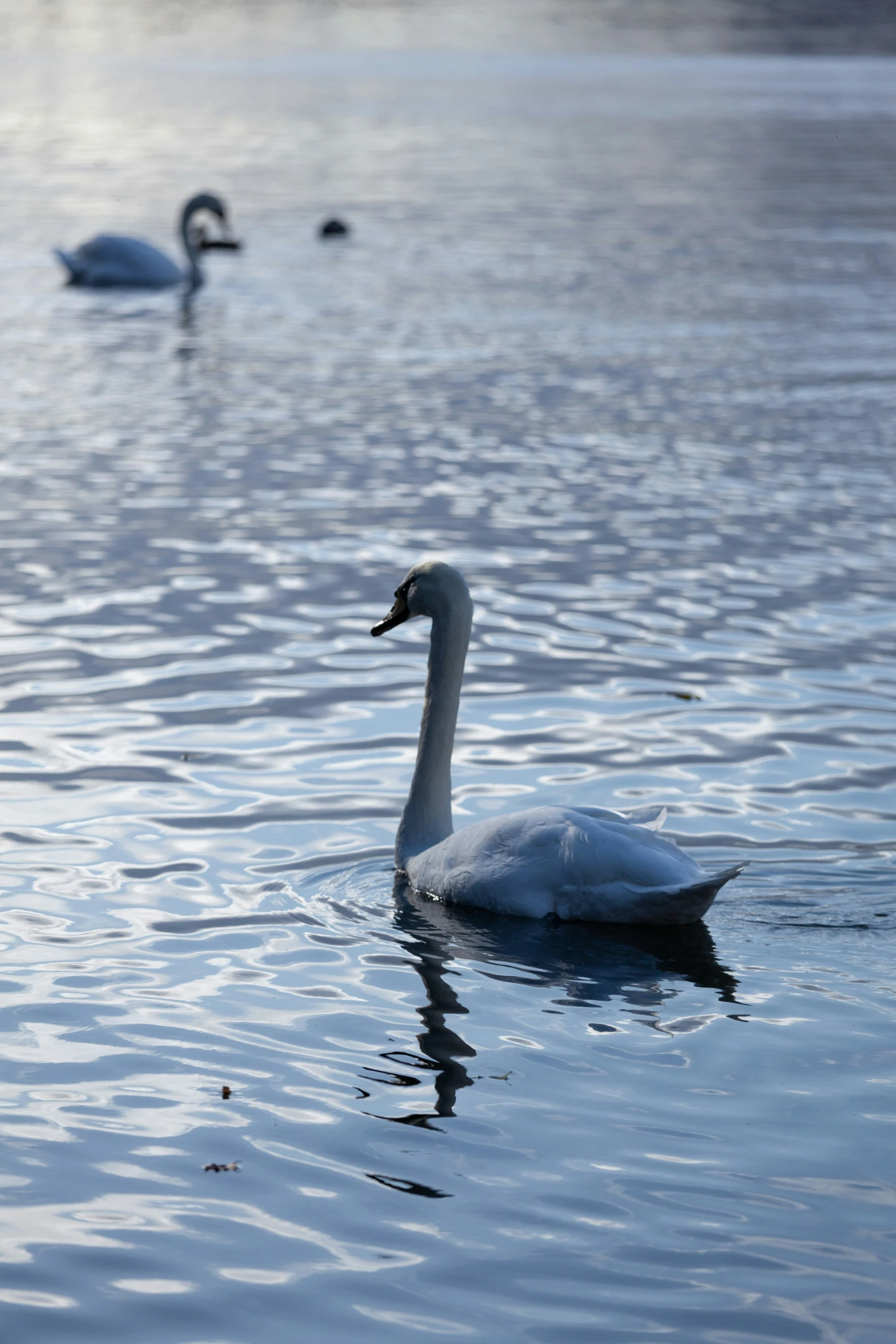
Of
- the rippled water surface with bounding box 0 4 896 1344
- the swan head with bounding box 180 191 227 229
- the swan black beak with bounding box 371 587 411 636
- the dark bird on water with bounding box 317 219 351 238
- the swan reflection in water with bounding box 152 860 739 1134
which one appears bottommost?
the swan reflection in water with bounding box 152 860 739 1134

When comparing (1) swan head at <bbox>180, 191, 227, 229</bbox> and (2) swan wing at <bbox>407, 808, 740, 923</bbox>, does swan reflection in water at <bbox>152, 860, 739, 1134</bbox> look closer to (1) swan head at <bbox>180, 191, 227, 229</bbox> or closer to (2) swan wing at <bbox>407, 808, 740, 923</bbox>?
(2) swan wing at <bbox>407, 808, 740, 923</bbox>

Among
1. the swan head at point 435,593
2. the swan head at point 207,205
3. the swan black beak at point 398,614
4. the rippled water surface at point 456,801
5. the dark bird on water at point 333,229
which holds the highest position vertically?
the swan head at point 207,205

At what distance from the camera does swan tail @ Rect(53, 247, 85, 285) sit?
938 inches

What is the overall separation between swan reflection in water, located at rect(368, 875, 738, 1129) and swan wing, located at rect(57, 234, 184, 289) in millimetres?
17694

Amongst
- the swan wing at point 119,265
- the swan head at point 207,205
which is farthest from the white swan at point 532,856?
the swan head at point 207,205

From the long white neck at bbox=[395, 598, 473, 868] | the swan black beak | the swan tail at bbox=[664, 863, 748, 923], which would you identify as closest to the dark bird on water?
the swan black beak

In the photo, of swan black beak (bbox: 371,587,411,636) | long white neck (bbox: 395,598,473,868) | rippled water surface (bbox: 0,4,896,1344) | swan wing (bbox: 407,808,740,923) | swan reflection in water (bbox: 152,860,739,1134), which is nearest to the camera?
rippled water surface (bbox: 0,4,896,1344)

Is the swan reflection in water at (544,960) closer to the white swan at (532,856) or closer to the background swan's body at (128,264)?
the white swan at (532,856)

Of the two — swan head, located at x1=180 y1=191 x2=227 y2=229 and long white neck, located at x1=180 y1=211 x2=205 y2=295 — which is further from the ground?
swan head, located at x1=180 y1=191 x2=227 y2=229

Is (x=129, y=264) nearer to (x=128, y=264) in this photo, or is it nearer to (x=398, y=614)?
(x=128, y=264)

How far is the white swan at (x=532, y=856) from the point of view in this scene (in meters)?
6.86

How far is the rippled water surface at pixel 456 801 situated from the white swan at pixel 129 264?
48.2 inches

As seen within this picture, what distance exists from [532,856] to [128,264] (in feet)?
61.1

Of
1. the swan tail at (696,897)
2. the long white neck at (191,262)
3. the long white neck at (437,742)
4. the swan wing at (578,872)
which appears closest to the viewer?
the swan tail at (696,897)
